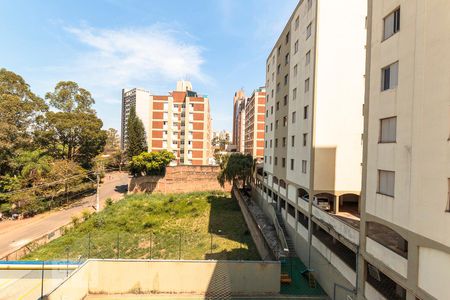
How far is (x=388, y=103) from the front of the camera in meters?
10.2

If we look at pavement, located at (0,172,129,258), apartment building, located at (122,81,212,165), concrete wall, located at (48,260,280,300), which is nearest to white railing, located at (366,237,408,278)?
concrete wall, located at (48,260,280,300)

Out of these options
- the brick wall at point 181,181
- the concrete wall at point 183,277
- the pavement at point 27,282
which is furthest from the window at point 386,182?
the brick wall at point 181,181

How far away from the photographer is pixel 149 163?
1651 inches

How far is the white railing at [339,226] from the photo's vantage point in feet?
40.1

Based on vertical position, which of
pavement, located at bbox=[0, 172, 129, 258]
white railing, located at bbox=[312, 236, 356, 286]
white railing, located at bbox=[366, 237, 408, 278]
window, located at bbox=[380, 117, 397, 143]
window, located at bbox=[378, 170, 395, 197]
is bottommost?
pavement, located at bbox=[0, 172, 129, 258]

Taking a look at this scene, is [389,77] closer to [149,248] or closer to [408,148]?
[408,148]

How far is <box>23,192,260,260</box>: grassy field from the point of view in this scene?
2033 cm

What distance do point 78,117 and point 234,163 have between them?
2744cm

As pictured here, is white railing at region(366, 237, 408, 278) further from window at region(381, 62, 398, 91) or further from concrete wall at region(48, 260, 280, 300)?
window at region(381, 62, 398, 91)

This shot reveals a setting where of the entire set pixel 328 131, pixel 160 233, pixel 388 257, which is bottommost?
pixel 160 233

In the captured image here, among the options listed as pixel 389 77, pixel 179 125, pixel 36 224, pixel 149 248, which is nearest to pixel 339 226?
pixel 389 77

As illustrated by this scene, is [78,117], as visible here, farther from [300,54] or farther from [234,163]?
[300,54]

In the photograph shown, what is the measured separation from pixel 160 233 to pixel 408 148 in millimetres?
23631

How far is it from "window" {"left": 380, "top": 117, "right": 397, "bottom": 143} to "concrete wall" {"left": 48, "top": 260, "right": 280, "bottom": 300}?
413 inches
